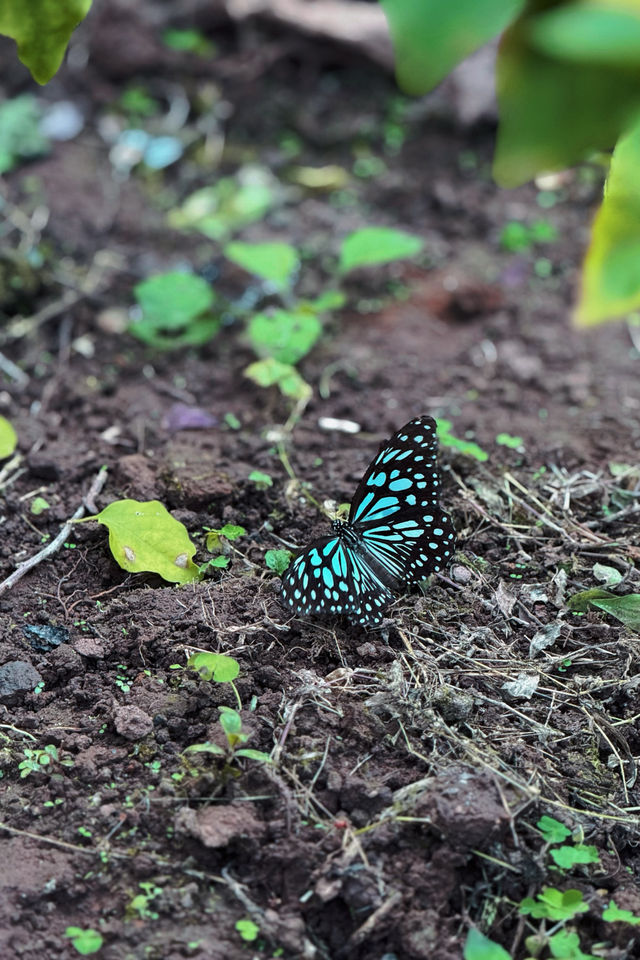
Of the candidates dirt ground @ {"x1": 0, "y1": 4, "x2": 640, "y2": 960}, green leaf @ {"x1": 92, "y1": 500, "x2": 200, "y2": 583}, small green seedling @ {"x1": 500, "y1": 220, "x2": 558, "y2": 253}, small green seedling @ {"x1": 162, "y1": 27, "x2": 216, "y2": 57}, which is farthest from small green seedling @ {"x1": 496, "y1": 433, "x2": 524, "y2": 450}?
small green seedling @ {"x1": 162, "y1": 27, "x2": 216, "y2": 57}

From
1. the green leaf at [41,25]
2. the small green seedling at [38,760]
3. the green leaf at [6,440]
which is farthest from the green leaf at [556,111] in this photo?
the green leaf at [6,440]

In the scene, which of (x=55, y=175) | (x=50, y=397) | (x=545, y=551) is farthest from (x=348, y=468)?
(x=55, y=175)

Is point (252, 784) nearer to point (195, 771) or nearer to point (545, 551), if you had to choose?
point (195, 771)

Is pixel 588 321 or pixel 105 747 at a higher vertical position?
pixel 588 321

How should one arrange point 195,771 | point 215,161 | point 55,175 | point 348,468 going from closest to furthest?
point 195,771 < point 348,468 < point 55,175 < point 215,161

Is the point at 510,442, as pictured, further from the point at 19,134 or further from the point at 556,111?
the point at 19,134

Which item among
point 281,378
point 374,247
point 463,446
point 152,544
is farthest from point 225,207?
point 152,544
